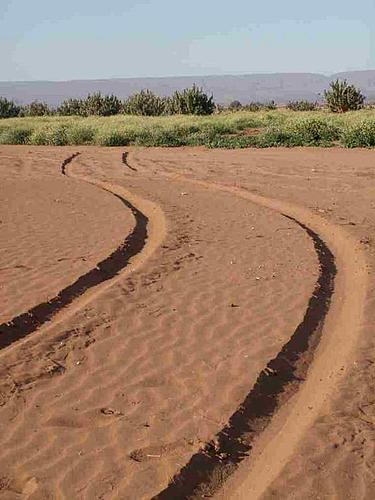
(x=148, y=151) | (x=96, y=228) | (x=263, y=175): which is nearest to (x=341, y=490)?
(x=96, y=228)

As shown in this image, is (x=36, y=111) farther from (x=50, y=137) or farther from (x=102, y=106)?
(x=50, y=137)

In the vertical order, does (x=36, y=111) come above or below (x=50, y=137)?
above

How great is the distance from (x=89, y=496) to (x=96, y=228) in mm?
6365

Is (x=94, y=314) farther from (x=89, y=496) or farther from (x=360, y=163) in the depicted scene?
(x=360, y=163)

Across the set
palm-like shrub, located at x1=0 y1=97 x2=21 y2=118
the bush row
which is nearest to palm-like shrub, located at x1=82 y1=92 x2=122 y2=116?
palm-like shrub, located at x1=0 y1=97 x2=21 y2=118

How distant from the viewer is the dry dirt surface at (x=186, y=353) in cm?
380

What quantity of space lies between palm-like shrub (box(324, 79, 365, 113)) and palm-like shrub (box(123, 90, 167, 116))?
10.1 metres

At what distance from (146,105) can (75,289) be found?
31.3 m

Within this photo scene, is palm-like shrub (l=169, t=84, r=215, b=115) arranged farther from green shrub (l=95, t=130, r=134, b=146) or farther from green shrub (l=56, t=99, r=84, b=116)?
green shrub (l=95, t=130, r=134, b=146)

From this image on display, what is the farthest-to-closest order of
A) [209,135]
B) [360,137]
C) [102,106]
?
[102,106], [209,135], [360,137]

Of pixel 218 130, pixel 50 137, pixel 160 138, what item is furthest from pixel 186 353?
pixel 50 137

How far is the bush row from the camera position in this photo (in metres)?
20.3

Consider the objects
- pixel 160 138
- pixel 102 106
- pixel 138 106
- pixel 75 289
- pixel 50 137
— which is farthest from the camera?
pixel 102 106

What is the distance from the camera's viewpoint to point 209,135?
22641 millimetres
